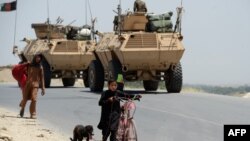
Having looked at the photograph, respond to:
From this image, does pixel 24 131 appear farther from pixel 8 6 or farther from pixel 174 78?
pixel 8 6

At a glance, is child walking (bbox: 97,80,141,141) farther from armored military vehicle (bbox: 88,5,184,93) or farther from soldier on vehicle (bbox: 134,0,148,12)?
soldier on vehicle (bbox: 134,0,148,12)

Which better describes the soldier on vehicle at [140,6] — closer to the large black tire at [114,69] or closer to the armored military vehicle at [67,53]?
the large black tire at [114,69]

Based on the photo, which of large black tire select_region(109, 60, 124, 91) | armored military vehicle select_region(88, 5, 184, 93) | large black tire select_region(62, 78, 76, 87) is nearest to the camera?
armored military vehicle select_region(88, 5, 184, 93)

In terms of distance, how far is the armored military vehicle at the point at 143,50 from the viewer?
972 inches

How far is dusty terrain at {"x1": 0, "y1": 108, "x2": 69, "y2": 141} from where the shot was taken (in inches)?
470

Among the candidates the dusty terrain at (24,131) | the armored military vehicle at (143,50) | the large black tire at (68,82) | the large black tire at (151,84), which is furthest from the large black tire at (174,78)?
the large black tire at (68,82)

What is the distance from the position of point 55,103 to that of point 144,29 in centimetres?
650

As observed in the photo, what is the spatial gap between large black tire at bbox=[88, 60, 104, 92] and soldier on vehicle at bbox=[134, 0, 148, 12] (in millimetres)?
2472

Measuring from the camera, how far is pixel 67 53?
3359 cm

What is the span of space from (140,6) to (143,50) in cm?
335

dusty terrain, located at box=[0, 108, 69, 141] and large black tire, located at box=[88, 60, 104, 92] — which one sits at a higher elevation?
dusty terrain, located at box=[0, 108, 69, 141]

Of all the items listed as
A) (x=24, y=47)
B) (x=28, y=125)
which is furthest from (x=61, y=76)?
(x=28, y=125)

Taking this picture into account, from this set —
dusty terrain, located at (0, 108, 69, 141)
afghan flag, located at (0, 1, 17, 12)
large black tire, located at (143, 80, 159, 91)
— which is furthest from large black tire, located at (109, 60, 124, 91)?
afghan flag, located at (0, 1, 17, 12)

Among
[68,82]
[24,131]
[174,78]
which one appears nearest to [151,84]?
[174,78]
